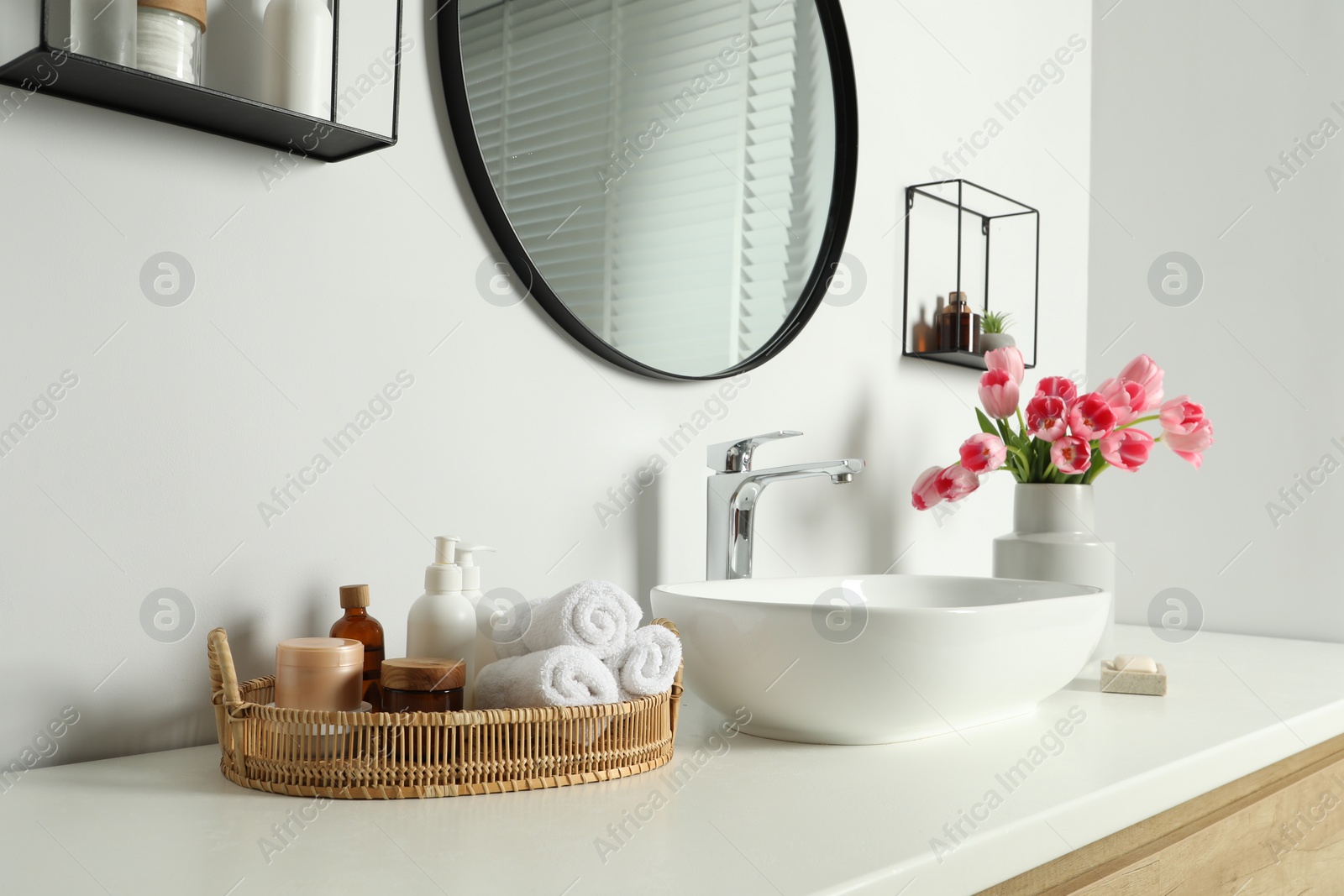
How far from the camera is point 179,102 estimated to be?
0.79 meters

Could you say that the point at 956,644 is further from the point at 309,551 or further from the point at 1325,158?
the point at 1325,158

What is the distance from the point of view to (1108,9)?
2.05 m

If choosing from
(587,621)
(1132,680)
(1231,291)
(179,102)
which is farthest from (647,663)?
(1231,291)

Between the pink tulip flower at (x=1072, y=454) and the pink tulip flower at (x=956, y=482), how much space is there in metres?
0.11

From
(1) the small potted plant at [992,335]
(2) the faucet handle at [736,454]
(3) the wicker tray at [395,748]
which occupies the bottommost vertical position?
(3) the wicker tray at [395,748]

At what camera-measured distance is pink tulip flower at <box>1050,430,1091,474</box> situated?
139 cm

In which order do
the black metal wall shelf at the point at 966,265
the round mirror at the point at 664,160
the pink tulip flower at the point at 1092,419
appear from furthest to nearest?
the black metal wall shelf at the point at 966,265 < the pink tulip flower at the point at 1092,419 < the round mirror at the point at 664,160

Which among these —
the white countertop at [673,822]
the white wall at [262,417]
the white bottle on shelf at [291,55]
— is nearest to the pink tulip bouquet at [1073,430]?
the white wall at [262,417]

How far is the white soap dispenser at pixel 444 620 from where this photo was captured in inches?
34.1

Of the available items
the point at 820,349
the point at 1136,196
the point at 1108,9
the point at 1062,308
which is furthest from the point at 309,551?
the point at 1108,9

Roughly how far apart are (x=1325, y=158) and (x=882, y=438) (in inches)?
36.1

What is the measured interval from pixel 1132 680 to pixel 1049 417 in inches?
14.4

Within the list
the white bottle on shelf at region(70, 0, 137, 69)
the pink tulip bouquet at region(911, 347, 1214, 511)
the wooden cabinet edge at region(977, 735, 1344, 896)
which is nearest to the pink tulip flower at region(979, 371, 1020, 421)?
the pink tulip bouquet at region(911, 347, 1214, 511)

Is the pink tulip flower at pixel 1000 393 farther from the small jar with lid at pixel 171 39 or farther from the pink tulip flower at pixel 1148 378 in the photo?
the small jar with lid at pixel 171 39
